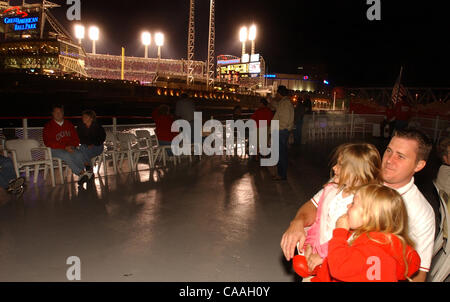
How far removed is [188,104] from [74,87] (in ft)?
143

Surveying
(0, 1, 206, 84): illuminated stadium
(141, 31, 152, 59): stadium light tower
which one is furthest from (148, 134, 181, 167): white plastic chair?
(141, 31, 152, 59): stadium light tower

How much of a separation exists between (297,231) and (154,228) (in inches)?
103

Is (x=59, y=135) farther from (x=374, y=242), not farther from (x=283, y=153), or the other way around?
(x=374, y=242)

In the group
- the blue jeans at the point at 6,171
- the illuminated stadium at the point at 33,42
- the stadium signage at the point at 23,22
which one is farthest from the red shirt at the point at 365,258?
the stadium signage at the point at 23,22

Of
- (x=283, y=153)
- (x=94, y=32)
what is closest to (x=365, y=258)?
(x=283, y=153)

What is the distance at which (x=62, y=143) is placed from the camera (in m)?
6.30

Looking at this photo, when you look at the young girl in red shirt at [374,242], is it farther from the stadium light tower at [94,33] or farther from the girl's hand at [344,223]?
the stadium light tower at [94,33]

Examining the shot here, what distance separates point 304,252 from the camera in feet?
6.88

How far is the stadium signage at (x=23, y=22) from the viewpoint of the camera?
66.9 meters

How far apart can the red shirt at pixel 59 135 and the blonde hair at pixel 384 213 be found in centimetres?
609

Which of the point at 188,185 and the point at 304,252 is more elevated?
the point at 304,252
